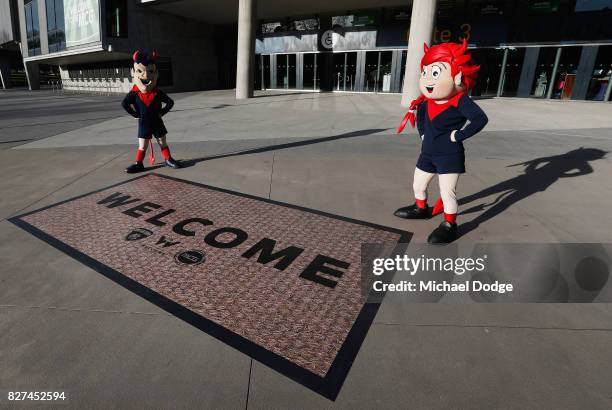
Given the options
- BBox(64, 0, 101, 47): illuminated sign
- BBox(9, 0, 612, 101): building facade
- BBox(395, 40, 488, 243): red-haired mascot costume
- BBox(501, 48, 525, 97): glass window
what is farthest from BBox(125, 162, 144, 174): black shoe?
BBox(64, 0, 101, 47): illuminated sign

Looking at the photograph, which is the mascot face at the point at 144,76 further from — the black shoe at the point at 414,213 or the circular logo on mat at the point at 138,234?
the black shoe at the point at 414,213

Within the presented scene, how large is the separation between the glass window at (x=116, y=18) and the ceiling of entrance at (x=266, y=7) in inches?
58.8

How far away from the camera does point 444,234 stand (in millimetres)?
3309

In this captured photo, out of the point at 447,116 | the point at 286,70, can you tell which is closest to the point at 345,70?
the point at 286,70

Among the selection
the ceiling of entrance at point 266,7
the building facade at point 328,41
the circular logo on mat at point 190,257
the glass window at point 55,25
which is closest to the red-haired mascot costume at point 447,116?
the circular logo on mat at point 190,257

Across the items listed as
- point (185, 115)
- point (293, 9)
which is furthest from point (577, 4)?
point (185, 115)

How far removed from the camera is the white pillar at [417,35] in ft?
42.6

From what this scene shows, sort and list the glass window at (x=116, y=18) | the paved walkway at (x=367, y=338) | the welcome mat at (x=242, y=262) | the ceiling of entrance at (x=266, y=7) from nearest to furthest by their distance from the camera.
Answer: the paved walkway at (x=367, y=338) < the welcome mat at (x=242, y=262) < the ceiling of entrance at (x=266, y=7) < the glass window at (x=116, y=18)

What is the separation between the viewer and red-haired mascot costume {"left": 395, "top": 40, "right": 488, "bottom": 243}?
3.04m

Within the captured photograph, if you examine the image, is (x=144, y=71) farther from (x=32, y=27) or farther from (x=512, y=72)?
(x=32, y=27)

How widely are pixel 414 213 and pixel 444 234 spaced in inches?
22.5

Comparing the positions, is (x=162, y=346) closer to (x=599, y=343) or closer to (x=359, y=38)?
(x=599, y=343)

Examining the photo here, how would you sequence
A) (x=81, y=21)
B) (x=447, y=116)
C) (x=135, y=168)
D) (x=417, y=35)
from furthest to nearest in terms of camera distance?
(x=81, y=21)
(x=417, y=35)
(x=135, y=168)
(x=447, y=116)

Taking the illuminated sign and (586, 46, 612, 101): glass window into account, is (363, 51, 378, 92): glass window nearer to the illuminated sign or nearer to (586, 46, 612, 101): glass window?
(586, 46, 612, 101): glass window
